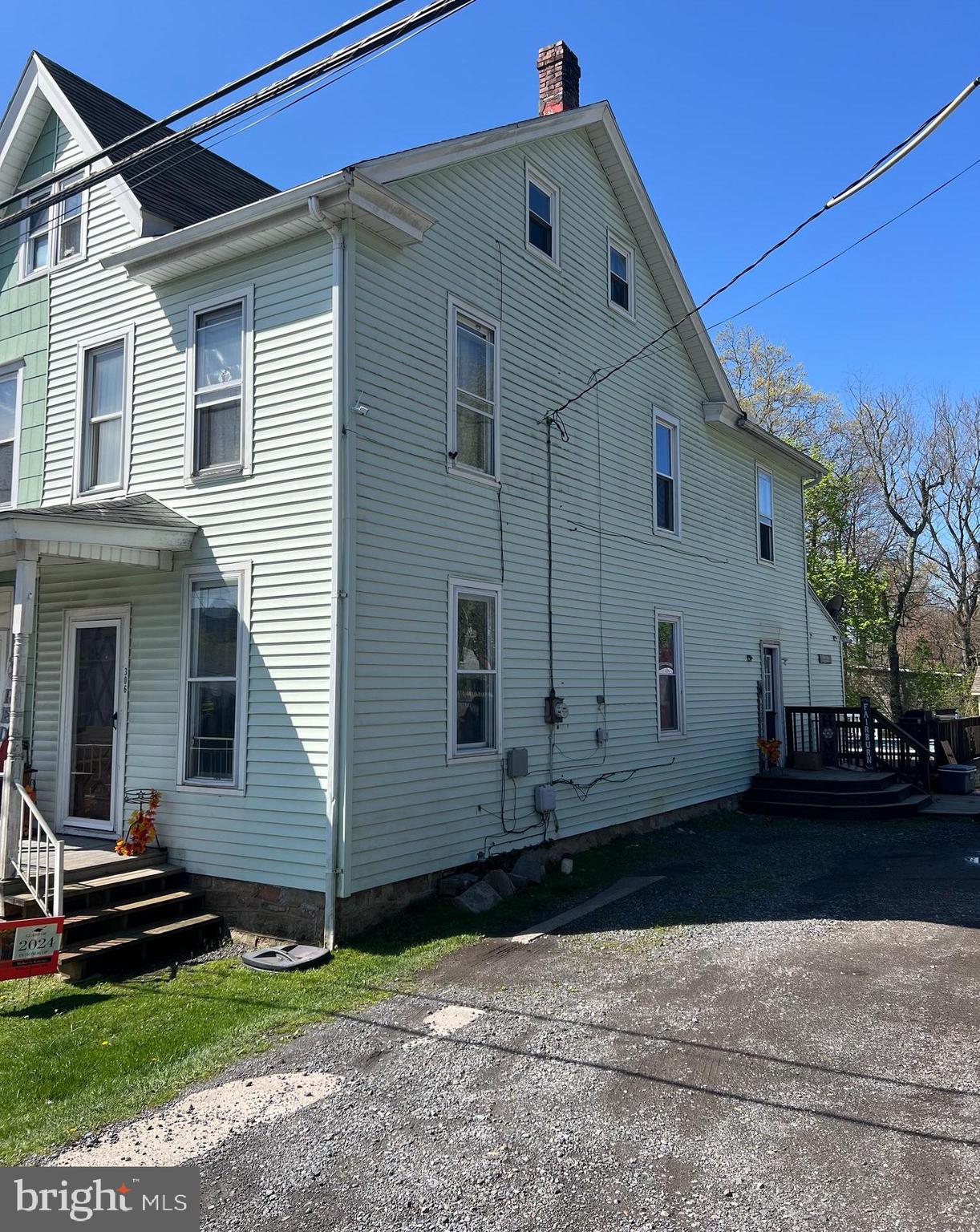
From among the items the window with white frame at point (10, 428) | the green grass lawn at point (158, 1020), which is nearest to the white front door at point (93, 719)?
the window with white frame at point (10, 428)

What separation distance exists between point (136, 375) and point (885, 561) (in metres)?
33.7

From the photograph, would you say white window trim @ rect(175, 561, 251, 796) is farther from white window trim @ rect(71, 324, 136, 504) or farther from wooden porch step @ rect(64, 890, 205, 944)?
white window trim @ rect(71, 324, 136, 504)

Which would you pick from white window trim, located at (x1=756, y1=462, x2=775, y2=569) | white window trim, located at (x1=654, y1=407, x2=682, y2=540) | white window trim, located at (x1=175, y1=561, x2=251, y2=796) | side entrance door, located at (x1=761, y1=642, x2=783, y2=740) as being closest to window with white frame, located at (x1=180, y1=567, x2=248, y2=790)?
white window trim, located at (x1=175, y1=561, x2=251, y2=796)

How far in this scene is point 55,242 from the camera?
11141 millimetres

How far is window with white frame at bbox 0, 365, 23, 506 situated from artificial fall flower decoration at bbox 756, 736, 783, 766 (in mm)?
12351

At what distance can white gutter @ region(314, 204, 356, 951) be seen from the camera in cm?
774

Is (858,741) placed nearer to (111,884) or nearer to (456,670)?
(456,670)

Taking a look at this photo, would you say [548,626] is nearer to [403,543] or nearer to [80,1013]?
[403,543]

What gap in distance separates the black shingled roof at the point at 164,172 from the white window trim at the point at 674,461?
6591mm

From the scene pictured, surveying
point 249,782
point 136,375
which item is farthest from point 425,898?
point 136,375

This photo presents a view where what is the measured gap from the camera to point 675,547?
14258mm

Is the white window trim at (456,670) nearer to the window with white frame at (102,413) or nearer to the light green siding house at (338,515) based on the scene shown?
the light green siding house at (338,515)

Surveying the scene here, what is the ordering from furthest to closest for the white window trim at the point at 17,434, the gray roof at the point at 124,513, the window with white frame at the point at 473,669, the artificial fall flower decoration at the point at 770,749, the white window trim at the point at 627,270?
the artificial fall flower decoration at the point at 770,749, the white window trim at the point at 627,270, the white window trim at the point at 17,434, the window with white frame at the point at 473,669, the gray roof at the point at 124,513

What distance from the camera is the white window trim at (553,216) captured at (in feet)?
37.4
